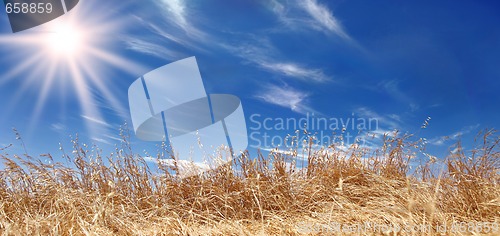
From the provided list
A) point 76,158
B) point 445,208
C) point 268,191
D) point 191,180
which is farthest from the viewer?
point 76,158

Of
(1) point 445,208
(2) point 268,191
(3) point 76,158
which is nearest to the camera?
(1) point 445,208

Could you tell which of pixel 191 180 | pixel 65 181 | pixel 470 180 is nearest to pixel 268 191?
pixel 191 180

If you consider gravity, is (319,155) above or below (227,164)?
above

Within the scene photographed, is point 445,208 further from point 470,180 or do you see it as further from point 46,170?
point 46,170

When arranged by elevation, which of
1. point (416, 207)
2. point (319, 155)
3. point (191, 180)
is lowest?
point (416, 207)

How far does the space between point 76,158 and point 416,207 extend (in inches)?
168

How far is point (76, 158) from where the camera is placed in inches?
205

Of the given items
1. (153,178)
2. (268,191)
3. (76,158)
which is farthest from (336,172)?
(76,158)

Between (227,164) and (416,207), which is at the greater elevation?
(227,164)

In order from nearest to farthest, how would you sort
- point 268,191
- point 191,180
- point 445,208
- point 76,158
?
point 445,208 < point 268,191 < point 191,180 < point 76,158

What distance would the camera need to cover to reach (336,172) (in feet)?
16.4

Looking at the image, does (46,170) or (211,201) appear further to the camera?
(46,170)

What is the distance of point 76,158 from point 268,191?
271 cm

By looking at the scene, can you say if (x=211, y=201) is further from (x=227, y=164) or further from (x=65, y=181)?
(x=65, y=181)
